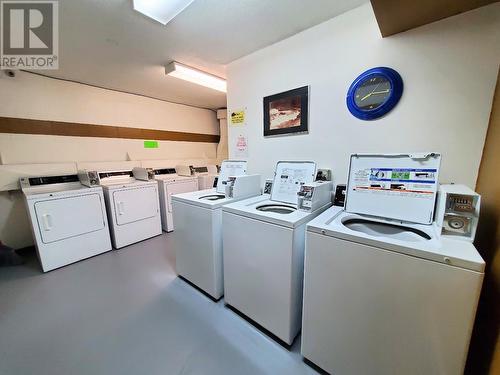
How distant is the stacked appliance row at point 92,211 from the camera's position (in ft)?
7.66

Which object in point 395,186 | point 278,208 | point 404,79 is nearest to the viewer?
point 395,186

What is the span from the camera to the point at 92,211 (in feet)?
8.80

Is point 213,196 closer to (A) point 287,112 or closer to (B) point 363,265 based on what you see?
(A) point 287,112

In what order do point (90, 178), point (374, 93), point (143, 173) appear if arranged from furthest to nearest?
point (143, 173) < point (90, 178) < point (374, 93)

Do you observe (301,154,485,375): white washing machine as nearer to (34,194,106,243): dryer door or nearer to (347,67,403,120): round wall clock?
(347,67,403,120): round wall clock

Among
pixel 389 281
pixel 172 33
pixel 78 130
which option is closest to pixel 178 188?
pixel 78 130

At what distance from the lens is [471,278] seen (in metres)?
0.78

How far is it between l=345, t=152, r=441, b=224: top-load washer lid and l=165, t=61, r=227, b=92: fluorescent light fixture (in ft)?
7.63

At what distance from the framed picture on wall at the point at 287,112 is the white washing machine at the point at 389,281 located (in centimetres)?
72

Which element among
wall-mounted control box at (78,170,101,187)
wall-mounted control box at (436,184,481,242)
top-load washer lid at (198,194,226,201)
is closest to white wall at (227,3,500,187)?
wall-mounted control box at (436,184,481,242)

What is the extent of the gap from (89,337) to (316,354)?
63.8 inches

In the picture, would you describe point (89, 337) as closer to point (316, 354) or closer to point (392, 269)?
point (316, 354)

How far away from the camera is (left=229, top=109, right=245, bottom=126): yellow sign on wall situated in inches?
94.0

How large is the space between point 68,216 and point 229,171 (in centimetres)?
208
